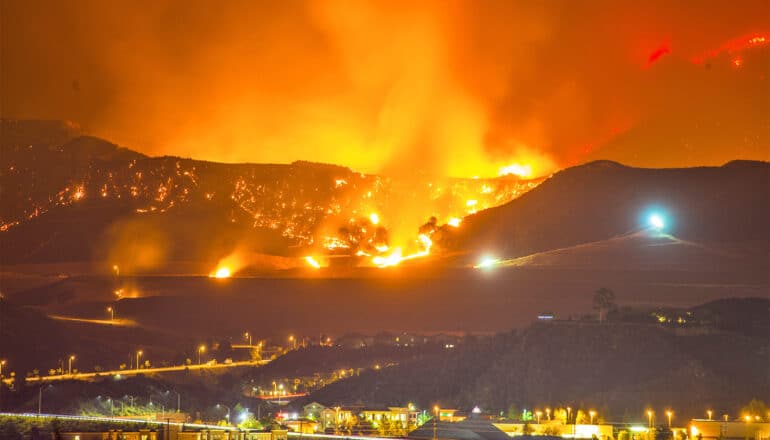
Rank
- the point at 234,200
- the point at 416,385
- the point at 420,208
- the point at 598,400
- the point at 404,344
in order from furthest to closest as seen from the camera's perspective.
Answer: the point at 234,200, the point at 420,208, the point at 404,344, the point at 416,385, the point at 598,400

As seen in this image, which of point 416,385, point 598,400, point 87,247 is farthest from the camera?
point 87,247

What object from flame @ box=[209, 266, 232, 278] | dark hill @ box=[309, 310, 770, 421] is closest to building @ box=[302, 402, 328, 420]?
dark hill @ box=[309, 310, 770, 421]

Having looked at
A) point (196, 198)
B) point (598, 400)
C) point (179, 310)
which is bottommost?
point (598, 400)

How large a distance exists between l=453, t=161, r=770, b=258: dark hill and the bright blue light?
0.36 m

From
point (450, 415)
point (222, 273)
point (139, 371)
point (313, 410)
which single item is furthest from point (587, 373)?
point (222, 273)

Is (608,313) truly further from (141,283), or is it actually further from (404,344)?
(141,283)

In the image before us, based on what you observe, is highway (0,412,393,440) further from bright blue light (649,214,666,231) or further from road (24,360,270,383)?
bright blue light (649,214,666,231)

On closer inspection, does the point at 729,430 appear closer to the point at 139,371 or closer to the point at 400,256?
the point at 139,371

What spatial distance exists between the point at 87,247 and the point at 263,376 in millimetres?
43629

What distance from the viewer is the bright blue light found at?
10681cm

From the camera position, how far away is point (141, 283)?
123 m

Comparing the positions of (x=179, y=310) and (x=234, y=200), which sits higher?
(x=234, y=200)

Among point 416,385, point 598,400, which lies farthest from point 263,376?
point 598,400

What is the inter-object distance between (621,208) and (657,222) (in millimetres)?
3870
